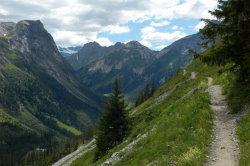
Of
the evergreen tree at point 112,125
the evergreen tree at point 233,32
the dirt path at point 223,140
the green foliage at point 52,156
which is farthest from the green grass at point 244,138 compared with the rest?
the green foliage at point 52,156

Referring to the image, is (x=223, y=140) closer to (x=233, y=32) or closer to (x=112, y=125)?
(x=233, y=32)

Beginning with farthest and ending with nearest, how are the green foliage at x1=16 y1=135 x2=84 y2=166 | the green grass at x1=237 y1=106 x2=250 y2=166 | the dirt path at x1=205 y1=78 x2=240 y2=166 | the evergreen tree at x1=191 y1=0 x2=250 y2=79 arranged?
the green foliage at x1=16 y1=135 x2=84 y2=166, the evergreen tree at x1=191 y1=0 x2=250 y2=79, the dirt path at x1=205 y1=78 x2=240 y2=166, the green grass at x1=237 y1=106 x2=250 y2=166

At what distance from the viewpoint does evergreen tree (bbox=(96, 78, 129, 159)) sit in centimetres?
2786

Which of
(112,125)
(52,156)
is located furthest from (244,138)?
(52,156)

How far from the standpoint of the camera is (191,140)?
36.6ft

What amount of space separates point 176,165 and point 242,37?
11454mm

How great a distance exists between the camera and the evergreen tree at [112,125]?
91.4 feet

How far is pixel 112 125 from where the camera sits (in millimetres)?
28438

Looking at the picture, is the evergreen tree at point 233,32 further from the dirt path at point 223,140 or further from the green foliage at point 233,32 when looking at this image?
the dirt path at point 223,140

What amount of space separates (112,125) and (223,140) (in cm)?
1937

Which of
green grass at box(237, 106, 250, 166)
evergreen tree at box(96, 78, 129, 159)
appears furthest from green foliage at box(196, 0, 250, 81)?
evergreen tree at box(96, 78, 129, 159)

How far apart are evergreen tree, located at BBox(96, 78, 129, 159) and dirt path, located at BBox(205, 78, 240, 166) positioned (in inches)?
593

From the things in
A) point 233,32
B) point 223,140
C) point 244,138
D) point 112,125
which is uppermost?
point 233,32

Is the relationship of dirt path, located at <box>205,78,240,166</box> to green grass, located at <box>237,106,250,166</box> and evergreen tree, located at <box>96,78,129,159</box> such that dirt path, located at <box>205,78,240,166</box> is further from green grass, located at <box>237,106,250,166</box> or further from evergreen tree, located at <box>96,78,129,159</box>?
evergreen tree, located at <box>96,78,129,159</box>
